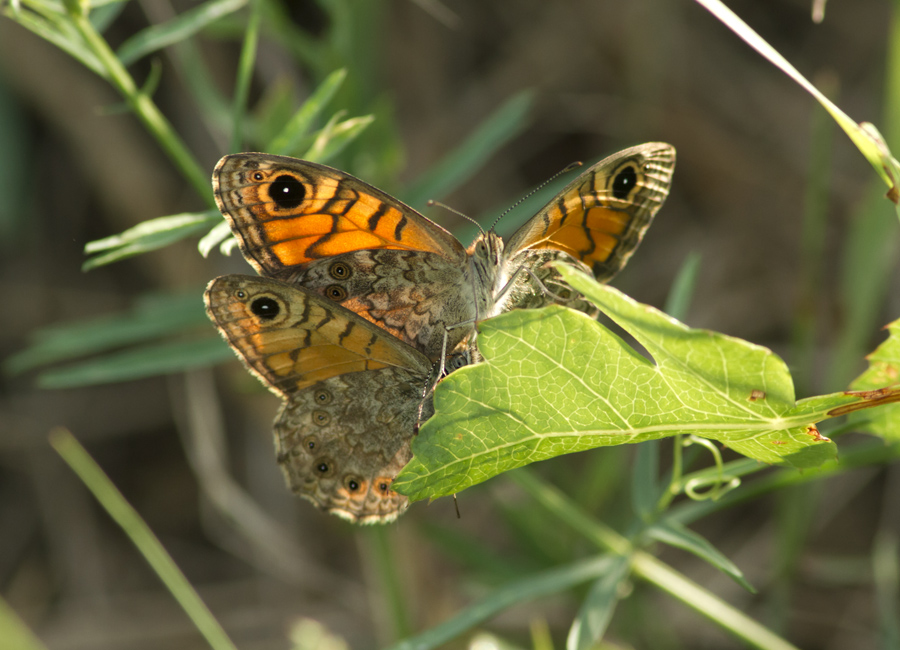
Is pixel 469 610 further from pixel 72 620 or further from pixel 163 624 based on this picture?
pixel 72 620

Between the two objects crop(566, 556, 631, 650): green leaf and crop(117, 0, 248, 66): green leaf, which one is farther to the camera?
crop(117, 0, 248, 66): green leaf

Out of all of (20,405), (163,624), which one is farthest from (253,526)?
(20,405)

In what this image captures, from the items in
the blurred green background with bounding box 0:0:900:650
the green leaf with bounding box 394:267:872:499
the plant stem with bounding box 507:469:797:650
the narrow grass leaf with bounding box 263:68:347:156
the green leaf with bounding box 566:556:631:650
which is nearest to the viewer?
the green leaf with bounding box 394:267:872:499

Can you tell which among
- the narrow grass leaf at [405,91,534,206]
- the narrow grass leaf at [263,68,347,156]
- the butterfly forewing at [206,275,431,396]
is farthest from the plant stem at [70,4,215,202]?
the narrow grass leaf at [405,91,534,206]

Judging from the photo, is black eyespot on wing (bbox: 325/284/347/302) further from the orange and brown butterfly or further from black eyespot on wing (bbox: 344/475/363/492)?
black eyespot on wing (bbox: 344/475/363/492)

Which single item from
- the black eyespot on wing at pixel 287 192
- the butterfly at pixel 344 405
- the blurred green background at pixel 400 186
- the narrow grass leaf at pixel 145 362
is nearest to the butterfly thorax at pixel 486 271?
the butterfly at pixel 344 405

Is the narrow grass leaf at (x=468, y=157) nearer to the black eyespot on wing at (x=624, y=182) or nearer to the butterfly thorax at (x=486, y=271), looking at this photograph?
the butterfly thorax at (x=486, y=271)

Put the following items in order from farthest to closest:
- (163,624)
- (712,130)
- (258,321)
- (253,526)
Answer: (712,130), (163,624), (253,526), (258,321)
